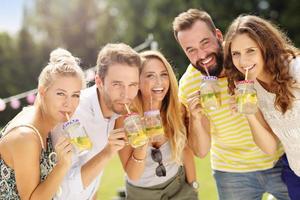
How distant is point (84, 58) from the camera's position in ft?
98.9

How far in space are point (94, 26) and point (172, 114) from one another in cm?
2951

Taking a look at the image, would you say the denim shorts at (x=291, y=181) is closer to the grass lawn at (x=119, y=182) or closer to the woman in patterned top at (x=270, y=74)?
the woman in patterned top at (x=270, y=74)

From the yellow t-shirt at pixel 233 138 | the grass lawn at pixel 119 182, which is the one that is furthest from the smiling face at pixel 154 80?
the grass lawn at pixel 119 182

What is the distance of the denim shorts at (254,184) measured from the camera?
4016 mm

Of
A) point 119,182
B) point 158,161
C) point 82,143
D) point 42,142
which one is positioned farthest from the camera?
point 119,182

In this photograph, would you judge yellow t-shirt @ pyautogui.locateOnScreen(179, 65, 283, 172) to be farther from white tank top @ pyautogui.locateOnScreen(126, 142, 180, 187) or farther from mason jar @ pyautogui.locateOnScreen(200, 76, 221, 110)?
white tank top @ pyautogui.locateOnScreen(126, 142, 180, 187)

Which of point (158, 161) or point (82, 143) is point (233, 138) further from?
point (82, 143)

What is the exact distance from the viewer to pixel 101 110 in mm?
3789

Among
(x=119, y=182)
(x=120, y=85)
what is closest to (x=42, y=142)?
(x=120, y=85)

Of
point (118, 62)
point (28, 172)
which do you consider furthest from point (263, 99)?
point (28, 172)

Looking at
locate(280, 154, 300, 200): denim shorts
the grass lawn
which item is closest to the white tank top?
locate(280, 154, 300, 200): denim shorts

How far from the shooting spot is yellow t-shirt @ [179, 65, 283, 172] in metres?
4.05

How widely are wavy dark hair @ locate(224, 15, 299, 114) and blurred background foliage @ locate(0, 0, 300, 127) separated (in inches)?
661

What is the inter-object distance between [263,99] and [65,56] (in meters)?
1.54
